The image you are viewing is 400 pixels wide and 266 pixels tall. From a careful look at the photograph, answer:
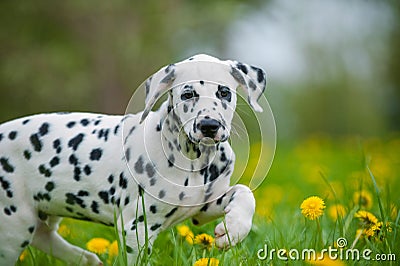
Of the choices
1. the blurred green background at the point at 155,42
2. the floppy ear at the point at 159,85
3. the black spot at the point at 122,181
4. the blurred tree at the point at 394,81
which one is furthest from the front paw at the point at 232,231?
the blurred tree at the point at 394,81

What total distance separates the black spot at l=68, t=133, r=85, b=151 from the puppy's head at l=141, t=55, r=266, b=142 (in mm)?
501

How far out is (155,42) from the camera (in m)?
10.4

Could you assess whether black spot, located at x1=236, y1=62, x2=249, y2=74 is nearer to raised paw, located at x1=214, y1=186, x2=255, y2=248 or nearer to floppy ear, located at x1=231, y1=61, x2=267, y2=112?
floppy ear, located at x1=231, y1=61, x2=267, y2=112

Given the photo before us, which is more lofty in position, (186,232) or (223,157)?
(223,157)

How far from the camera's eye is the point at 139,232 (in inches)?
122

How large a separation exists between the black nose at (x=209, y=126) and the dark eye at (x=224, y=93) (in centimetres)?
18

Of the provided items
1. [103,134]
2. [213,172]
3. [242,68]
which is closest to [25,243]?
[103,134]

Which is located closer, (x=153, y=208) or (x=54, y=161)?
(x=153, y=208)

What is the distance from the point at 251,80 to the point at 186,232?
996 millimetres

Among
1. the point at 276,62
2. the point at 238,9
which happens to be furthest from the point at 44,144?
the point at 276,62

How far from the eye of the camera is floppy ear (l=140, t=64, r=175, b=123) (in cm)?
300

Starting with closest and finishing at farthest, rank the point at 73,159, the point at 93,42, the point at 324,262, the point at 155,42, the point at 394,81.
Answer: the point at 324,262, the point at 73,159, the point at 155,42, the point at 93,42, the point at 394,81

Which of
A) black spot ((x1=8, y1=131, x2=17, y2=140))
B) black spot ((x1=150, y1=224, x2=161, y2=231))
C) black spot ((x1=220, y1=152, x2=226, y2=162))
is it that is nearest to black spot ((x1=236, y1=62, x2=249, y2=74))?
black spot ((x1=220, y1=152, x2=226, y2=162))

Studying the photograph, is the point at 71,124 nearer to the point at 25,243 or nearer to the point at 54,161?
the point at 54,161
